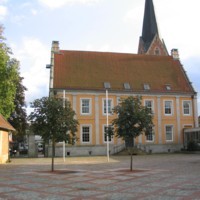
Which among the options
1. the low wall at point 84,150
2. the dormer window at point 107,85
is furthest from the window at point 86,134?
the dormer window at point 107,85

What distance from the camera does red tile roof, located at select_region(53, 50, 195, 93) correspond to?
46.8 meters

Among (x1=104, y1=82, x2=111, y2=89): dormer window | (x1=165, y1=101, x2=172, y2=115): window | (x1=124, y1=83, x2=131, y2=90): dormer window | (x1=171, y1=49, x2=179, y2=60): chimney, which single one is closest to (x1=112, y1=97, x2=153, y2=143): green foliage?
(x1=104, y1=82, x2=111, y2=89): dormer window

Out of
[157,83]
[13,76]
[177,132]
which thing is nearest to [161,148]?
[177,132]

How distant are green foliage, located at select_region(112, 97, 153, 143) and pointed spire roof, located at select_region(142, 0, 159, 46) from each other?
43.9 meters

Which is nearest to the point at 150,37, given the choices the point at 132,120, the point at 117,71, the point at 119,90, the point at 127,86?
the point at 117,71

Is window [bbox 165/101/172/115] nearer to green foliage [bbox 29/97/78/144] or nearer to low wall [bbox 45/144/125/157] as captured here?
low wall [bbox 45/144/125/157]

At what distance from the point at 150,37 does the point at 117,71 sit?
18.7m

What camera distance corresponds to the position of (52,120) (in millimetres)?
23031

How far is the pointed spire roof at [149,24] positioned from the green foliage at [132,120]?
43921 mm

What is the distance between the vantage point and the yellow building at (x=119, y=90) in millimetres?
45406

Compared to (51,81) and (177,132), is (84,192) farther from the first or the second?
(177,132)

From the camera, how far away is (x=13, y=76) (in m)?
34.8

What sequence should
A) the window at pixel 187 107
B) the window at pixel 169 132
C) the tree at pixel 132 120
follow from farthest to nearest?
the window at pixel 187 107
the window at pixel 169 132
the tree at pixel 132 120

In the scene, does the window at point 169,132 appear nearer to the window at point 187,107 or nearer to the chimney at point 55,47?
the window at point 187,107
